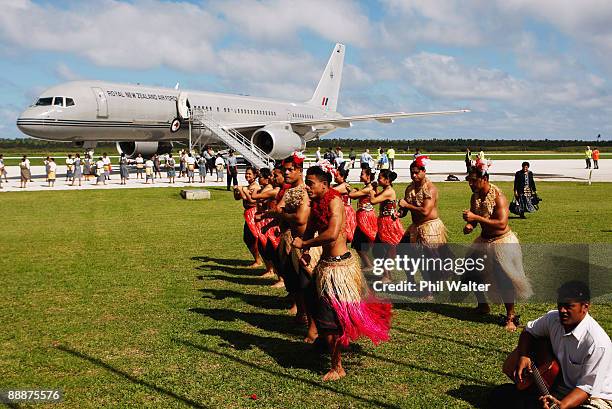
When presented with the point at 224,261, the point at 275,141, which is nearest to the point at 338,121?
the point at 275,141

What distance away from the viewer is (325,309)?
227 inches

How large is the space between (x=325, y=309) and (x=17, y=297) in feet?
18.1

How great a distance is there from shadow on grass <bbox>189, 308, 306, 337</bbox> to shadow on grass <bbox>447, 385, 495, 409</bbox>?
2.32m

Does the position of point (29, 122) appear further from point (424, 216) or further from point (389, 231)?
point (424, 216)

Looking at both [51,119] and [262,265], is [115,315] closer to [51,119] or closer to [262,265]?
[262,265]

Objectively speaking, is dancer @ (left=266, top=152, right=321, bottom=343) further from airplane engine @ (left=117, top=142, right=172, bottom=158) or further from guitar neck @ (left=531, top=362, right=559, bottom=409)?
airplane engine @ (left=117, top=142, right=172, bottom=158)

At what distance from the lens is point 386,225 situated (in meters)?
9.53

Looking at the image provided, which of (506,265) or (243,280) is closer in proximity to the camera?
(506,265)

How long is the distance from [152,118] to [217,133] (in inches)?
187

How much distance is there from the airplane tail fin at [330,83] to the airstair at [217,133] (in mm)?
18495

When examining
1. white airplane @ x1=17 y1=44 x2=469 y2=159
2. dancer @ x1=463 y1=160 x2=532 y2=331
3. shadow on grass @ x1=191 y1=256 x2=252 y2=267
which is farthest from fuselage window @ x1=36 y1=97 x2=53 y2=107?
dancer @ x1=463 y1=160 x2=532 y2=331

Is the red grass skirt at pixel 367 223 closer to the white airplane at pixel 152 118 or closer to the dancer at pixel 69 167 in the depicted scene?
the white airplane at pixel 152 118

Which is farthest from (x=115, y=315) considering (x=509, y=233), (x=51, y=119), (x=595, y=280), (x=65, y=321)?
(x=51, y=119)

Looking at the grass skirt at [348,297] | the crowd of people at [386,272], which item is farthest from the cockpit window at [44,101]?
the grass skirt at [348,297]
